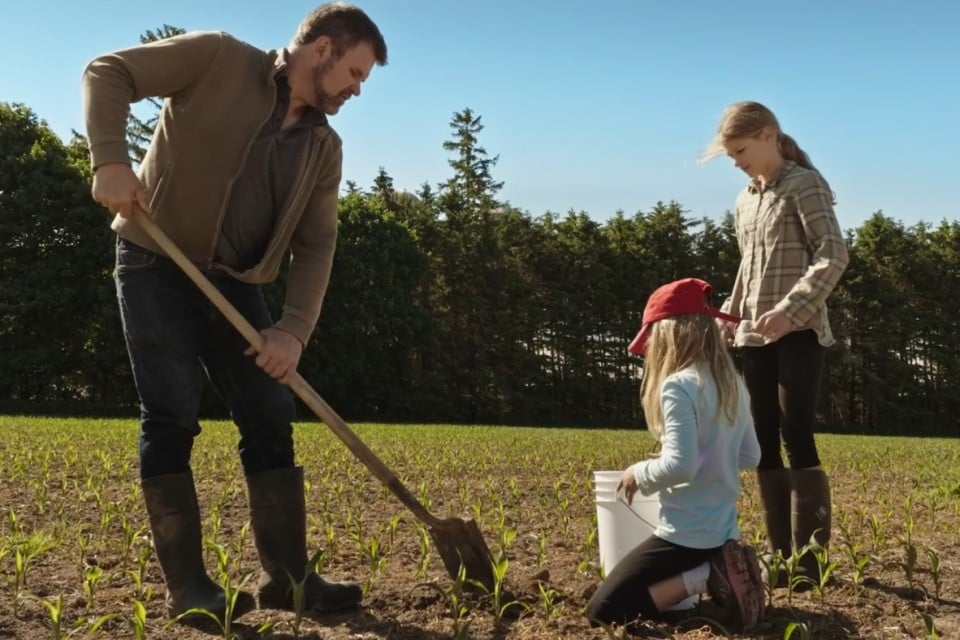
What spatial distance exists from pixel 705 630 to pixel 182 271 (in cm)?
218

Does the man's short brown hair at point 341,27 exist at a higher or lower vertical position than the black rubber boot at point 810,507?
higher

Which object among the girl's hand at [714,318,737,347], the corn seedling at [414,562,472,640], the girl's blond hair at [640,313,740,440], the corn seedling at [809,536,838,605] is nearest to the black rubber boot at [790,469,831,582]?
the corn seedling at [809,536,838,605]

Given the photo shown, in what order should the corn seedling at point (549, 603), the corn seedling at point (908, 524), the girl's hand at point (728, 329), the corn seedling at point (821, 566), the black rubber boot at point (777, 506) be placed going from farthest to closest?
1. the corn seedling at point (908, 524)
2. the black rubber boot at point (777, 506)
3. the girl's hand at point (728, 329)
4. the corn seedling at point (821, 566)
5. the corn seedling at point (549, 603)

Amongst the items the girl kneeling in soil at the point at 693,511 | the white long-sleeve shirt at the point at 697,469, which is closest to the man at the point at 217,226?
the girl kneeling in soil at the point at 693,511

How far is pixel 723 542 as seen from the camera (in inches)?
123

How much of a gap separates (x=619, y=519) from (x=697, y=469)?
0.50 metres

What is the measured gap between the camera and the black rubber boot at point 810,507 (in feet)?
13.0

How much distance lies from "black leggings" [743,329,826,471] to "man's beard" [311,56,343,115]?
6.85ft

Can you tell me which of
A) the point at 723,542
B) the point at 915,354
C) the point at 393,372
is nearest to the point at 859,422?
the point at 915,354

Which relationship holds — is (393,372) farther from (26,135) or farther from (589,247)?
(26,135)

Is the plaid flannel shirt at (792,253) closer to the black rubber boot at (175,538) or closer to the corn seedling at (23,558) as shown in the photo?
the black rubber boot at (175,538)

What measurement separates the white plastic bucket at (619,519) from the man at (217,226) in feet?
3.14

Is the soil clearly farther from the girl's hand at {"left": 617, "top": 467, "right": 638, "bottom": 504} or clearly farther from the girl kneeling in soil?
the girl's hand at {"left": 617, "top": 467, "right": 638, "bottom": 504}

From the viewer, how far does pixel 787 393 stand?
392 centimetres
